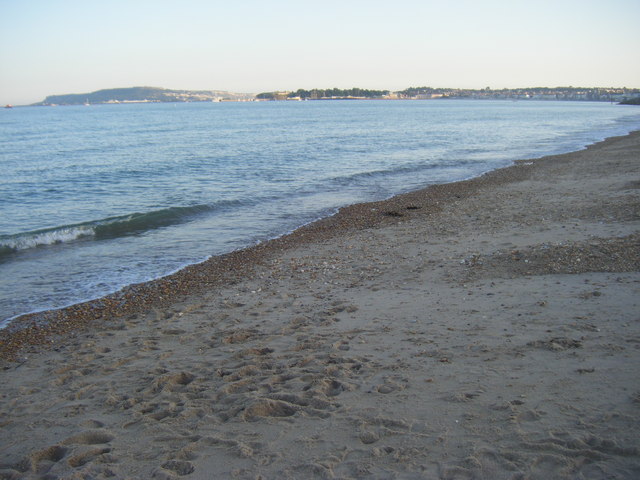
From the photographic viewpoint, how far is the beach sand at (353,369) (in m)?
3.76

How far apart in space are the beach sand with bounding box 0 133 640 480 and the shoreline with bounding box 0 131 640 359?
6cm

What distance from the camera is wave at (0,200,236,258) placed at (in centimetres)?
1287

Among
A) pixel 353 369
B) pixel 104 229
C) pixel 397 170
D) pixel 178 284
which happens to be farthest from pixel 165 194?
pixel 353 369

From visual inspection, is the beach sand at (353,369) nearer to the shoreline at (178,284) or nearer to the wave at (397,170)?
the shoreline at (178,284)

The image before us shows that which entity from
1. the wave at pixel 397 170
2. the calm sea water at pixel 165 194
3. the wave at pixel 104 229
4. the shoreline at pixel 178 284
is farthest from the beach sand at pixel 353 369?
the wave at pixel 397 170

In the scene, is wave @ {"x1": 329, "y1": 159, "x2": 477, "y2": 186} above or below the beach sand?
above

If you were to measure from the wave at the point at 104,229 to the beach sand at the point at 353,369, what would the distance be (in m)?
5.51

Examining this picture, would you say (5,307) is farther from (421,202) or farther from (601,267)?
(421,202)

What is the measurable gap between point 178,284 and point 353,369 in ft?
17.0

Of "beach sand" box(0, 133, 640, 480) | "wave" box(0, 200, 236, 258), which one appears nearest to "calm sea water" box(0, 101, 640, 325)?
"wave" box(0, 200, 236, 258)

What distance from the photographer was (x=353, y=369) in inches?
206

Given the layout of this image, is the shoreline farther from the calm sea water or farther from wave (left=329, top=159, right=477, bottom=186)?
wave (left=329, top=159, right=477, bottom=186)

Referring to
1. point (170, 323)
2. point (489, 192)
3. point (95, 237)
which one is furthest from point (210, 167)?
point (170, 323)

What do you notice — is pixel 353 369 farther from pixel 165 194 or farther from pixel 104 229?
pixel 165 194
